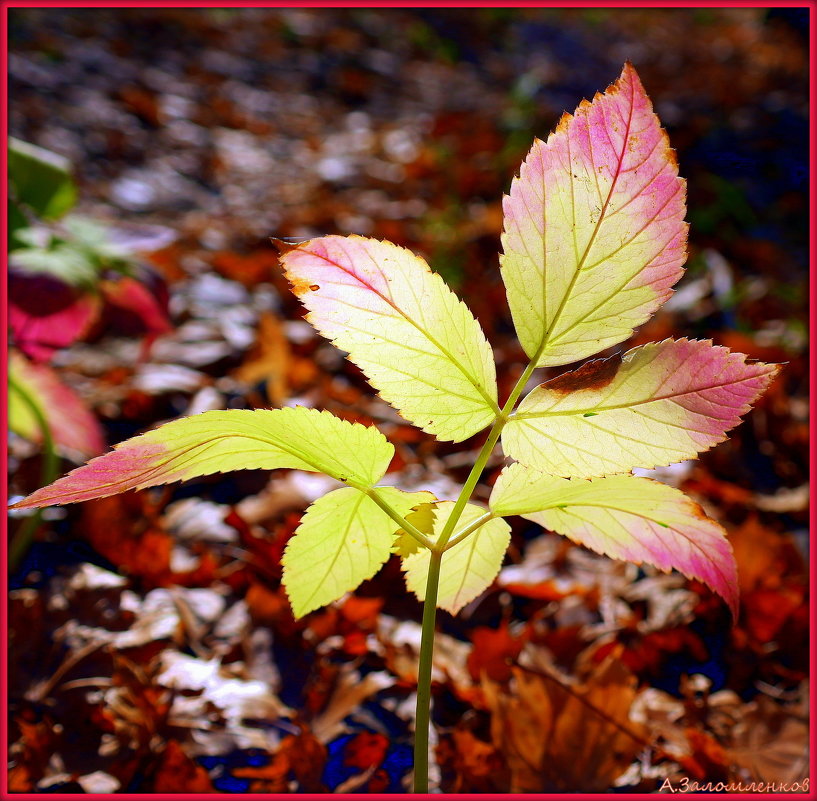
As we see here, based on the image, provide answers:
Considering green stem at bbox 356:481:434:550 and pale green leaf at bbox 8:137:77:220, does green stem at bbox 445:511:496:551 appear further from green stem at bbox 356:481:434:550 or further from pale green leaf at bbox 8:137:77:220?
pale green leaf at bbox 8:137:77:220

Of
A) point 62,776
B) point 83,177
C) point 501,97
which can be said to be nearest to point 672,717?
point 62,776

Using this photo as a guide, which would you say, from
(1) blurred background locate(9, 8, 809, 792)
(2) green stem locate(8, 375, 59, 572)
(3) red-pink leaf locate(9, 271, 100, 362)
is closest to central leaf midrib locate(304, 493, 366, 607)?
(1) blurred background locate(9, 8, 809, 792)

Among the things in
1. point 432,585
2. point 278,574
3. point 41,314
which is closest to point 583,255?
point 432,585

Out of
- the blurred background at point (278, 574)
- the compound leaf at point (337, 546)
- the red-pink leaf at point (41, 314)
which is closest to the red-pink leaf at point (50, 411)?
the blurred background at point (278, 574)

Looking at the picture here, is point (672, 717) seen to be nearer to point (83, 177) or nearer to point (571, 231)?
point (571, 231)

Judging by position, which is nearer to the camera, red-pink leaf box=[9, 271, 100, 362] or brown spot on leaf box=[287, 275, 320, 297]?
brown spot on leaf box=[287, 275, 320, 297]

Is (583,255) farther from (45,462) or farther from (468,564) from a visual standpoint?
(45,462)
